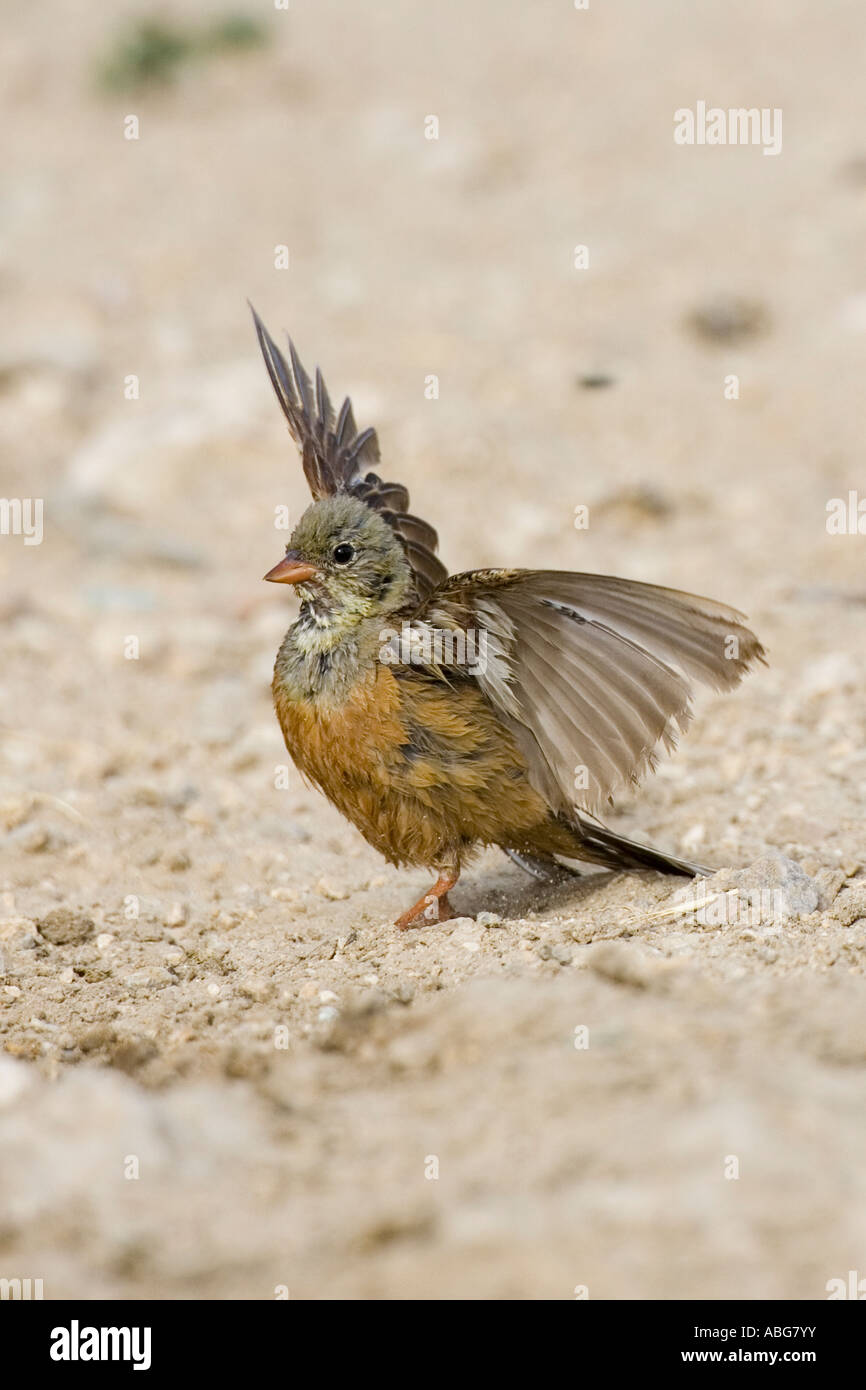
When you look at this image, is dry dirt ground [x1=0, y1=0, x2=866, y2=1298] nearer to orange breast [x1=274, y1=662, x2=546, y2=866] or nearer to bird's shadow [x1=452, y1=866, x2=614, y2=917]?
bird's shadow [x1=452, y1=866, x2=614, y2=917]

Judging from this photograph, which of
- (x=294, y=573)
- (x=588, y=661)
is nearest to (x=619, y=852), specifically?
(x=588, y=661)

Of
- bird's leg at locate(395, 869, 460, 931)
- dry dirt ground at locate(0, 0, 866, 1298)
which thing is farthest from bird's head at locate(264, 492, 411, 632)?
dry dirt ground at locate(0, 0, 866, 1298)

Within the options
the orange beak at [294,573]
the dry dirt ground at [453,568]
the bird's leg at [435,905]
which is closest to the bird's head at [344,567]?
the orange beak at [294,573]

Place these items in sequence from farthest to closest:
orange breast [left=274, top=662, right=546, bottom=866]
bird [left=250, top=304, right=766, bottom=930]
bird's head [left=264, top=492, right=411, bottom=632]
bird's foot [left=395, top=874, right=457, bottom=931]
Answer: bird's head [left=264, top=492, right=411, bottom=632], bird's foot [left=395, top=874, right=457, bottom=931], orange breast [left=274, top=662, right=546, bottom=866], bird [left=250, top=304, right=766, bottom=930]

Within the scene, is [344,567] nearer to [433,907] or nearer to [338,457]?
[338,457]

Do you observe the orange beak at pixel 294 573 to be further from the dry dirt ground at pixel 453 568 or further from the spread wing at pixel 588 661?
the dry dirt ground at pixel 453 568

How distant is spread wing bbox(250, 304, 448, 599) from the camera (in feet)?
17.9

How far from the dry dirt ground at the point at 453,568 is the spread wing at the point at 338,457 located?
3.96 ft

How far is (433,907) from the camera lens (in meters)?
4.86

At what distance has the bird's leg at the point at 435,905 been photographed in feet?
15.6

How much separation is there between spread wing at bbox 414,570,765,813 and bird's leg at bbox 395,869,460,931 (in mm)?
447

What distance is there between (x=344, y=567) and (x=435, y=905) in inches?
45.2

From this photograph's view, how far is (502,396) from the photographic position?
9.32 meters

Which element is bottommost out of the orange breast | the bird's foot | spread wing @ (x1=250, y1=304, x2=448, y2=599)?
the bird's foot
